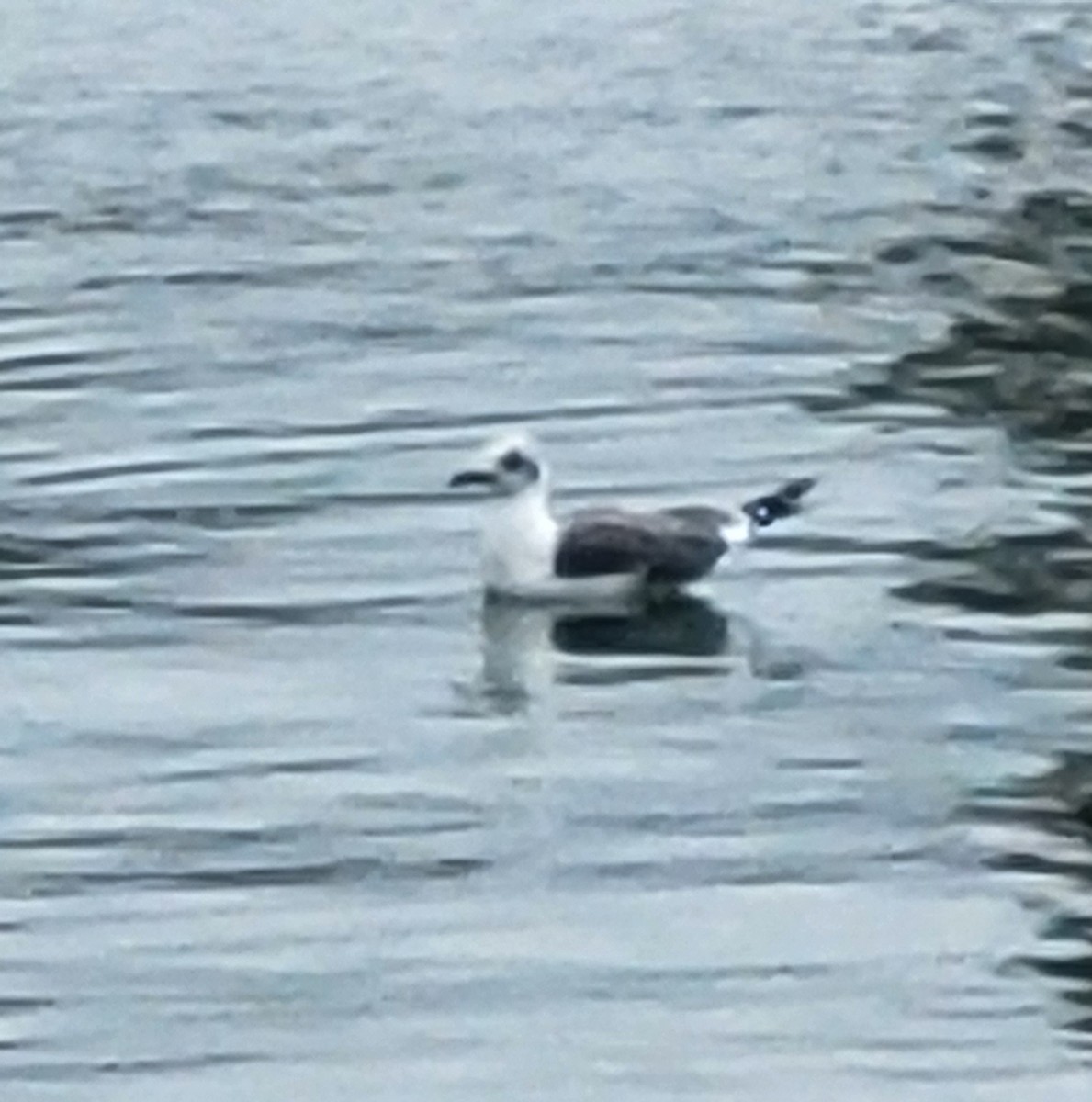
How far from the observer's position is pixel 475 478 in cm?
2023

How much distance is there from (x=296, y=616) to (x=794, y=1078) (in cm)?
519

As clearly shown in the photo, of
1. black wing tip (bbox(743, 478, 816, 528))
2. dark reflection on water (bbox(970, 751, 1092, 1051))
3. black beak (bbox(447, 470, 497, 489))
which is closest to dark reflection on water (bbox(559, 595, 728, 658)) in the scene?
black wing tip (bbox(743, 478, 816, 528))

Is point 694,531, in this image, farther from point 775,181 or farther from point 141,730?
point 775,181

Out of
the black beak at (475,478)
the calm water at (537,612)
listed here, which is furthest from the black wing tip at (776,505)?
the black beak at (475,478)

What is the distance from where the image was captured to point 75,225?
27.4m

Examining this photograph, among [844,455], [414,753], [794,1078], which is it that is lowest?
[794,1078]

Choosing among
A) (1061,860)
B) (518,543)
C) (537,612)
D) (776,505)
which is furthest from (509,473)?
(1061,860)

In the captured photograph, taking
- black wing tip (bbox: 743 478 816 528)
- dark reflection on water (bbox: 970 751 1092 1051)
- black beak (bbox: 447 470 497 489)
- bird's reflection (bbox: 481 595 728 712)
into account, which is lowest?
dark reflection on water (bbox: 970 751 1092 1051)

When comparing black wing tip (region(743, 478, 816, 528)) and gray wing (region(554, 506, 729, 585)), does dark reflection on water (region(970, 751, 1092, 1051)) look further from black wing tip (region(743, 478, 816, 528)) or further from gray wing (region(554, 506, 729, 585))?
black wing tip (region(743, 478, 816, 528))

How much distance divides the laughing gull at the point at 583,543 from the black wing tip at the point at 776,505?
0.09m

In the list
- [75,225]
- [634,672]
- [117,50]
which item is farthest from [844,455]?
[117,50]

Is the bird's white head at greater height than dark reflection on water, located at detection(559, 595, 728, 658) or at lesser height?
greater

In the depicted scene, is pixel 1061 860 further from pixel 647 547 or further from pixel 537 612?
pixel 537 612

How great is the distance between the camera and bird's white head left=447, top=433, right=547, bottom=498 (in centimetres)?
2014
